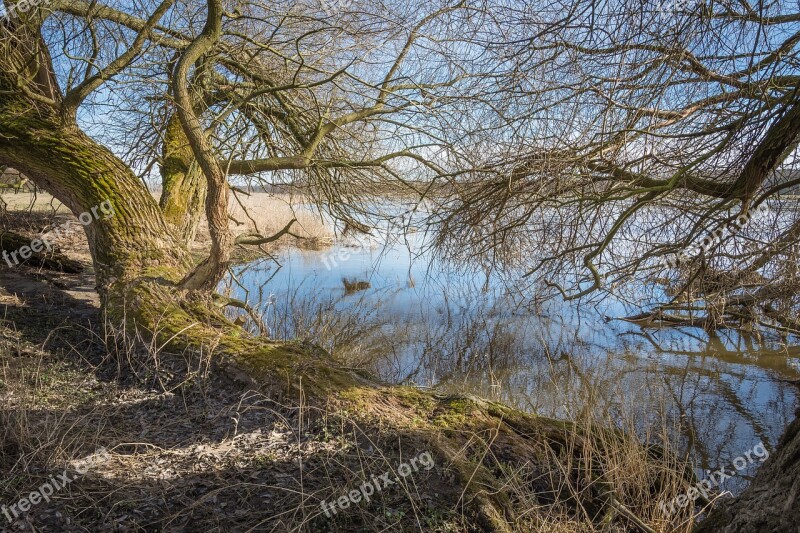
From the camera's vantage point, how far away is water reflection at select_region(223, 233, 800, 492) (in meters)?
5.03

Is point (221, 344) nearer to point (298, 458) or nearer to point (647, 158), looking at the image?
point (298, 458)

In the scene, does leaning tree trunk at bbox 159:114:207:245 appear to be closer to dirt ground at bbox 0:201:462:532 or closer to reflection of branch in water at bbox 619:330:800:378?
dirt ground at bbox 0:201:462:532

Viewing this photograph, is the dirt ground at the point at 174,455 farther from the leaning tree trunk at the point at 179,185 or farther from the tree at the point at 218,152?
the leaning tree trunk at the point at 179,185

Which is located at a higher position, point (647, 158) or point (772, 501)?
point (647, 158)

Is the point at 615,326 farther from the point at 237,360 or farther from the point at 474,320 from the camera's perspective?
the point at 237,360

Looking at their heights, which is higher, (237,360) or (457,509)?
(237,360)

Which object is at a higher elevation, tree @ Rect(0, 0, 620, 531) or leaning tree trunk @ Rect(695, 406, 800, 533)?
tree @ Rect(0, 0, 620, 531)

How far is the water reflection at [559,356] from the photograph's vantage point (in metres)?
5.03

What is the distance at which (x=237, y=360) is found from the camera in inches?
161

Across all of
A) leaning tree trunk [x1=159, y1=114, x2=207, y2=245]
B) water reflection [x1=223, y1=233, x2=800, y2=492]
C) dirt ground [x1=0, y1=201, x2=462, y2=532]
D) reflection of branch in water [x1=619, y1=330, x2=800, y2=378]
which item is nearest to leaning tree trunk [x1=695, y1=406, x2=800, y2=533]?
dirt ground [x1=0, y1=201, x2=462, y2=532]

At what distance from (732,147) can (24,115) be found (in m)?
6.48

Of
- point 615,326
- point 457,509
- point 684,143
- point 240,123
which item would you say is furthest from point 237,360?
point 615,326

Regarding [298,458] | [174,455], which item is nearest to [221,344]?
[174,455]

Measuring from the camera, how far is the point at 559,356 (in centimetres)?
743
